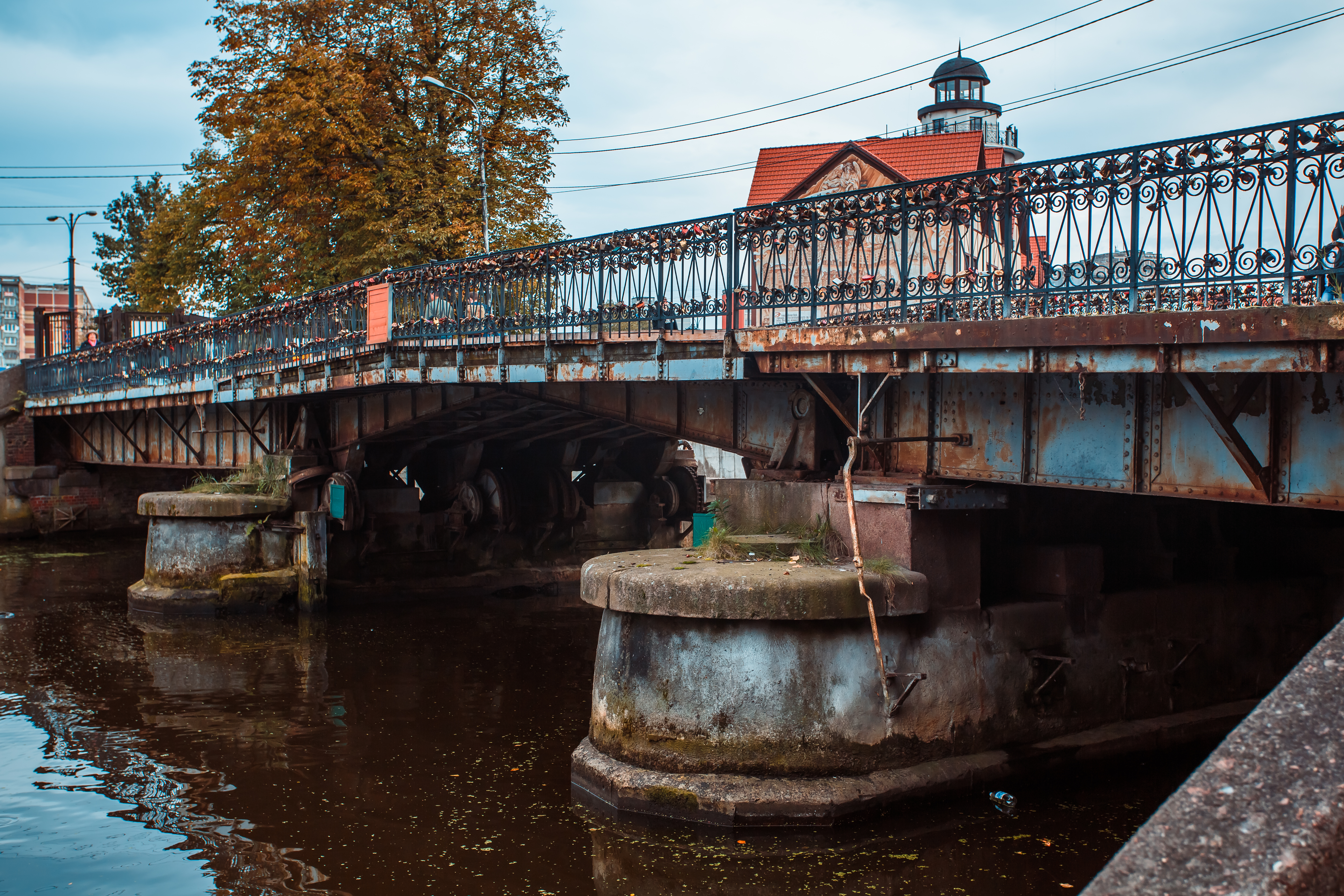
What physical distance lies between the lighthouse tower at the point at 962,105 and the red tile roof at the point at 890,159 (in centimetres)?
2854

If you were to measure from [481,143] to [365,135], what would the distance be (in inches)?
145

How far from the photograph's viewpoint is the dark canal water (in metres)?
7.85

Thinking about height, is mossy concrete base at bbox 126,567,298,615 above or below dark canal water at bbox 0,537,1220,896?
above

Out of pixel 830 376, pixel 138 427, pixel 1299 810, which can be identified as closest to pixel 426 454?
pixel 138 427

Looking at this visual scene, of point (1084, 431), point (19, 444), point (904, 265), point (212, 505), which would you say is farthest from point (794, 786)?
point (19, 444)

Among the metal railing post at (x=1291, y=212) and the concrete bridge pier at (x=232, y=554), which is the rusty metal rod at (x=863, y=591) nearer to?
the metal railing post at (x=1291, y=212)

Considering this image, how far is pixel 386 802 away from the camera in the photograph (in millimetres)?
9531

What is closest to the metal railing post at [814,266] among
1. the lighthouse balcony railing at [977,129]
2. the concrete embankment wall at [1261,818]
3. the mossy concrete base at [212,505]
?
the concrete embankment wall at [1261,818]

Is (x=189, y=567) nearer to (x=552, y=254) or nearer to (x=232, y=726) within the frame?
(x=232, y=726)

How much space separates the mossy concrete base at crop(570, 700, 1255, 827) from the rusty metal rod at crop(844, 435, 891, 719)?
57cm

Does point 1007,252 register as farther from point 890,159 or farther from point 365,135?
point 890,159

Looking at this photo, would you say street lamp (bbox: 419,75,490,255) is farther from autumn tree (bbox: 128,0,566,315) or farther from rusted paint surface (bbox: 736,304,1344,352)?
rusted paint surface (bbox: 736,304,1344,352)

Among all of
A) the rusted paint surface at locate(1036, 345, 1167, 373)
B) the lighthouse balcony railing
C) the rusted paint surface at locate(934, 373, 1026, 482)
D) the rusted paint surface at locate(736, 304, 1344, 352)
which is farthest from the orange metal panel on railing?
the lighthouse balcony railing

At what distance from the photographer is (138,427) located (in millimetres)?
27594
